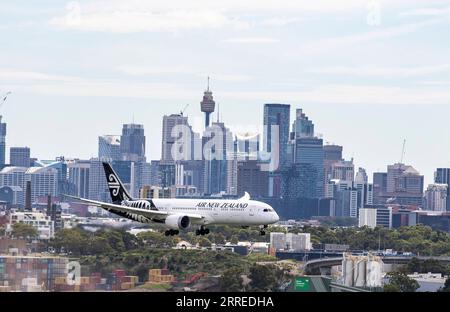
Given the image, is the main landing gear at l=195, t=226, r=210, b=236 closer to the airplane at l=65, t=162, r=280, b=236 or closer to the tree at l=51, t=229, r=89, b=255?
the airplane at l=65, t=162, r=280, b=236

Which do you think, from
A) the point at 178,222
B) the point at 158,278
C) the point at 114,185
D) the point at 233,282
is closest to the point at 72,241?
the point at 114,185

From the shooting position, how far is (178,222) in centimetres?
6675

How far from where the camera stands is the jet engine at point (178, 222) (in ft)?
218

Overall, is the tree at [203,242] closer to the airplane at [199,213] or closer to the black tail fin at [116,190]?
the black tail fin at [116,190]

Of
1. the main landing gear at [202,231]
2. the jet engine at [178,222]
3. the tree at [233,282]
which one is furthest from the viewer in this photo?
the jet engine at [178,222]

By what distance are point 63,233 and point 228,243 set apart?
39477 millimetres

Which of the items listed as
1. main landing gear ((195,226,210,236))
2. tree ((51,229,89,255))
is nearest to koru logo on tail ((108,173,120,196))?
tree ((51,229,89,255))

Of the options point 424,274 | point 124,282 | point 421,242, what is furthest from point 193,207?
point 421,242

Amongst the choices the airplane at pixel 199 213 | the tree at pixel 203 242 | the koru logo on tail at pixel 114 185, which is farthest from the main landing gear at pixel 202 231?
the tree at pixel 203 242

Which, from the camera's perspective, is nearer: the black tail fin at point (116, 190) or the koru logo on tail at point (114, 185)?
the black tail fin at point (116, 190)

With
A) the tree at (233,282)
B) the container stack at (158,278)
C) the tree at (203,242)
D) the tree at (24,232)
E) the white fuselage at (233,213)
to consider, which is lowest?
the tree at (203,242)

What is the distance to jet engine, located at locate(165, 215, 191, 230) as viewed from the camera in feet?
218

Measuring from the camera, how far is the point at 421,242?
13675cm
